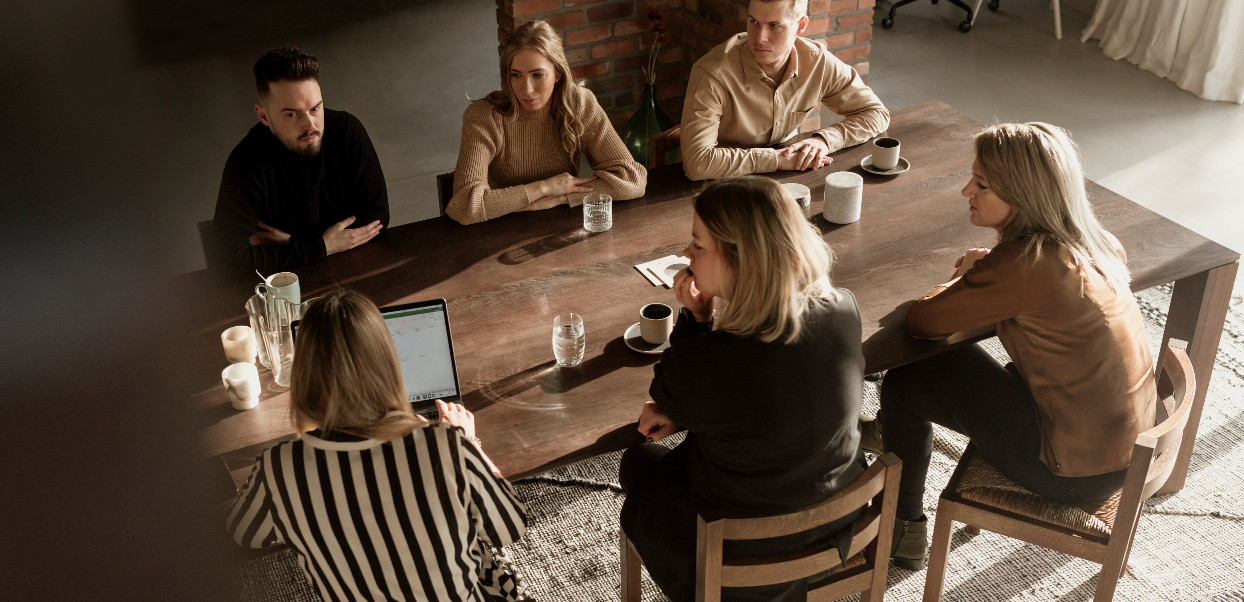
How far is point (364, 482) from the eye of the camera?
1.39m

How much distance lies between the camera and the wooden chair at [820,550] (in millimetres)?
1525

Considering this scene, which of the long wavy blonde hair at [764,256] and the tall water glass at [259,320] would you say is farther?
the tall water glass at [259,320]

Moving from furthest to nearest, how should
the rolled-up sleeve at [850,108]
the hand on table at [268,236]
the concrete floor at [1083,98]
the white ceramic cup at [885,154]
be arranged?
the concrete floor at [1083,98] → the rolled-up sleeve at [850,108] → the white ceramic cup at [885,154] → the hand on table at [268,236]

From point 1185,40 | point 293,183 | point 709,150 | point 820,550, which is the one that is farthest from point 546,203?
Answer: point 1185,40

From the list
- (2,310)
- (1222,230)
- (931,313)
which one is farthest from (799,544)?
(1222,230)

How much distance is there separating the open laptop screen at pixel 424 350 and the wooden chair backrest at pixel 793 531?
0.56 metres

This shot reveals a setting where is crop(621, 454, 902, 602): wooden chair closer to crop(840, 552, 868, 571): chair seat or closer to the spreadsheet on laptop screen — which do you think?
crop(840, 552, 868, 571): chair seat

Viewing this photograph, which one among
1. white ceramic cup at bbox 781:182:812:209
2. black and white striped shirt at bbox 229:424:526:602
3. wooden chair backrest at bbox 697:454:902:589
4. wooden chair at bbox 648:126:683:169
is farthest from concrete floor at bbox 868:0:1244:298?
black and white striped shirt at bbox 229:424:526:602

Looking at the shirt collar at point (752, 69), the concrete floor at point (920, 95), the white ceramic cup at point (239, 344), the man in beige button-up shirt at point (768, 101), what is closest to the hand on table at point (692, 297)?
the white ceramic cup at point (239, 344)

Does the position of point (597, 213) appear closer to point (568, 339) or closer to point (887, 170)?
point (568, 339)

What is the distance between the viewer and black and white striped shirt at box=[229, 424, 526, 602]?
139 cm

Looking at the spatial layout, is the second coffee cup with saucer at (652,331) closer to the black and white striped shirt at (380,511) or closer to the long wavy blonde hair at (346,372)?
the black and white striped shirt at (380,511)

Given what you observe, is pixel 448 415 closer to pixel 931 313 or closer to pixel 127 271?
pixel 127 271

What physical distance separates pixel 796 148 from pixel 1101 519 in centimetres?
131
